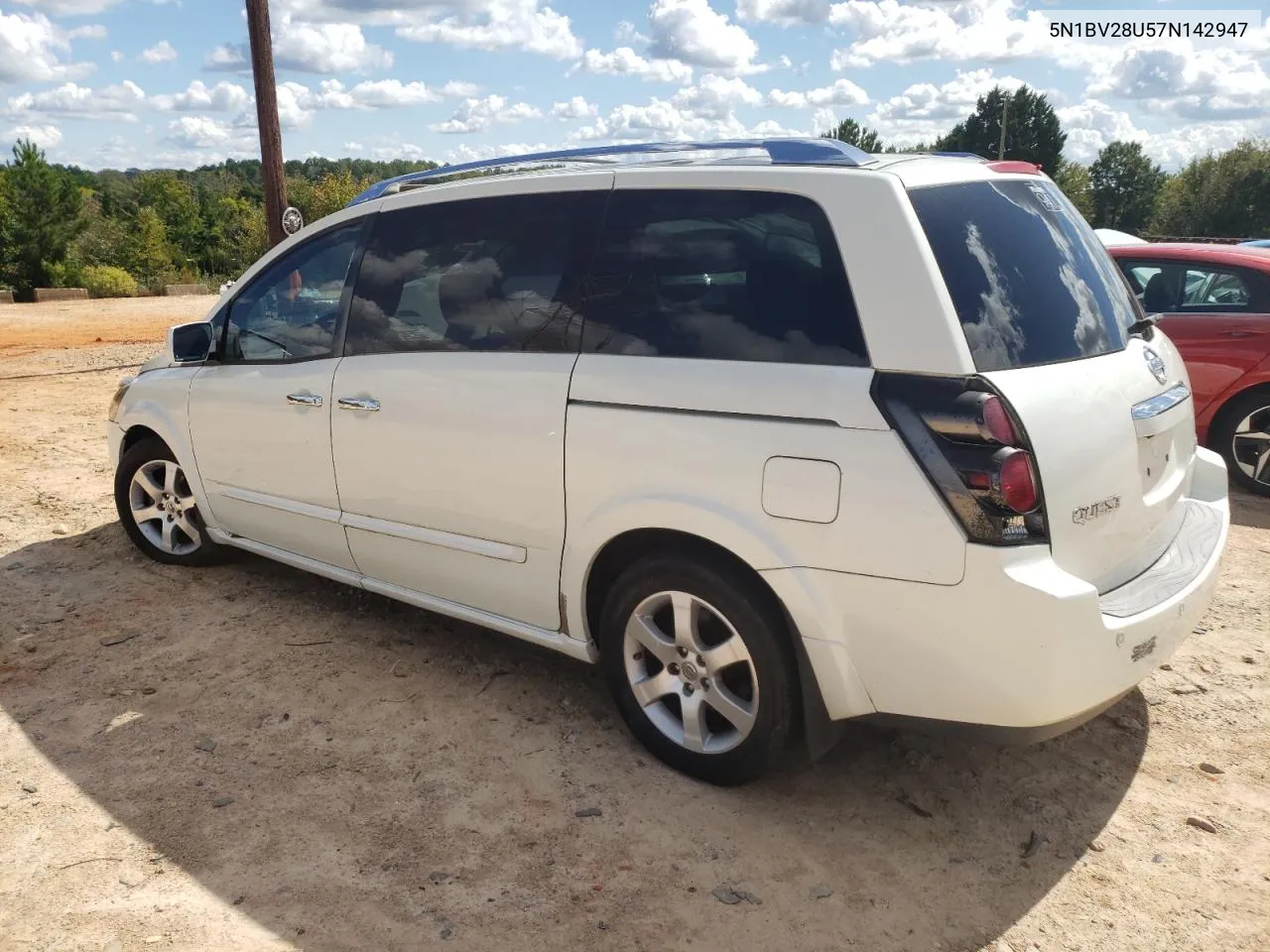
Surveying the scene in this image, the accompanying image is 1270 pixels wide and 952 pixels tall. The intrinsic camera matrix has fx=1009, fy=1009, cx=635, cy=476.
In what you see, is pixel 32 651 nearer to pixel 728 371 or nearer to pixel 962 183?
pixel 728 371

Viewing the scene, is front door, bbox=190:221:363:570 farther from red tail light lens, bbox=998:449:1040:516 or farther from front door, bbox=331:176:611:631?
red tail light lens, bbox=998:449:1040:516

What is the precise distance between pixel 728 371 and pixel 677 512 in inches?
18.0

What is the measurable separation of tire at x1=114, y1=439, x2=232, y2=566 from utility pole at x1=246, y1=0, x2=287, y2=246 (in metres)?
5.94

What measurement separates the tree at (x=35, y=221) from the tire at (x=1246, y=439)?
132 feet

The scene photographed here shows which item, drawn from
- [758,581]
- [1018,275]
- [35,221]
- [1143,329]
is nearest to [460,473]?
[758,581]

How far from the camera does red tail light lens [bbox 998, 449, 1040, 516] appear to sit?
8.60 feet

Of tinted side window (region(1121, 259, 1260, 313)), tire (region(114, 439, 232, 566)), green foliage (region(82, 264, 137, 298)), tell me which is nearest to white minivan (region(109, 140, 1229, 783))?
tire (region(114, 439, 232, 566))

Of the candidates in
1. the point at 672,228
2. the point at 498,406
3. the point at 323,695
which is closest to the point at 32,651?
the point at 323,695

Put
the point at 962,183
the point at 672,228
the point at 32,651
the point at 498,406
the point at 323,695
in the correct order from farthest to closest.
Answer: the point at 32,651, the point at 323,695, the point at 498,406, the point at 672,228, the point at 962,183

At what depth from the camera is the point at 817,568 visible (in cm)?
286

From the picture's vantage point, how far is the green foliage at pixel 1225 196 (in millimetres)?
67938

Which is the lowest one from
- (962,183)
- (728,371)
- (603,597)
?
(603,597)

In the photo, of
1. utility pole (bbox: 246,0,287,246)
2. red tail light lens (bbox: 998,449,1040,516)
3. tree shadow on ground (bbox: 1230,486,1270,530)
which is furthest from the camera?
utility pole (bbox: 246,0,287,246)

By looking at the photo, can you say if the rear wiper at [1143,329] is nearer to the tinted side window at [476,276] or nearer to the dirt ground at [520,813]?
the dirt ground at [520,813]
